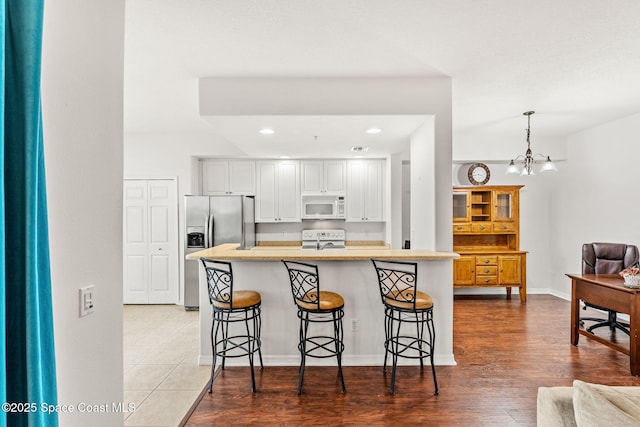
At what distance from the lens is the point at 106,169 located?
139 centimetres

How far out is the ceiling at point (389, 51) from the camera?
2041 millimetres

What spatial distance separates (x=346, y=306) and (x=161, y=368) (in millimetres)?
1803

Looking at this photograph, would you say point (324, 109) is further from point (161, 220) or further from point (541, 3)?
point (161, 220)

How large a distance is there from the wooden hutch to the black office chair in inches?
51.4

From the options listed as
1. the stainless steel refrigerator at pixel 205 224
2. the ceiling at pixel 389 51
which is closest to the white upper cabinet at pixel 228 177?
the stainless steel refrigerator at pixel 205 224

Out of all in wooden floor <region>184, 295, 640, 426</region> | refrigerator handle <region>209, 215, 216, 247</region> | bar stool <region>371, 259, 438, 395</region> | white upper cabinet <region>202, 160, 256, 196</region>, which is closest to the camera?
wooden floor <region>184, 295, 640, 426</region>

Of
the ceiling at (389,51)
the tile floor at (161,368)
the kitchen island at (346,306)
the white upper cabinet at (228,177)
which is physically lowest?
the tile floor at (161,368)

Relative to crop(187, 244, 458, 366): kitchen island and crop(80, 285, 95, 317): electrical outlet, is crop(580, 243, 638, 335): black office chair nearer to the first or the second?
crop(187, 244, 458, 366): kitchen island

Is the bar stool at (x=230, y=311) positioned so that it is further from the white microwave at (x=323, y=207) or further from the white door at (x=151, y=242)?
the white microwave at (x=323, y=207)

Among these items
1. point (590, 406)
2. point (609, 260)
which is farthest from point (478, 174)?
point (590, 406)

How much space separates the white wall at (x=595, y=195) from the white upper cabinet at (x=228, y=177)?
5139mm

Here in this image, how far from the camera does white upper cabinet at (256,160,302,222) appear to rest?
216 inches

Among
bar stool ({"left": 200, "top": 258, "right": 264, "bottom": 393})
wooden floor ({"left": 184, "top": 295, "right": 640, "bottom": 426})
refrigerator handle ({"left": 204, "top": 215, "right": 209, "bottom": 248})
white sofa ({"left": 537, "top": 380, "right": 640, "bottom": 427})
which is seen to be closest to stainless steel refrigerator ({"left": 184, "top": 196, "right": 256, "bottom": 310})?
refrigerator handle ({"left": 204, "top": 215, "right": 209, "bottom": 248})

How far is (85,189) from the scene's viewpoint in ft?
4.20
